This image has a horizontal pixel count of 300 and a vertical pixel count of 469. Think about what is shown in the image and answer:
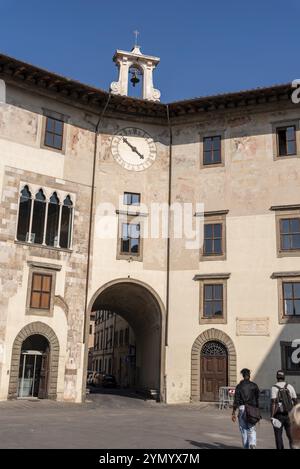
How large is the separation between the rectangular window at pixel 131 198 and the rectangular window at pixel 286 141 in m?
7.15

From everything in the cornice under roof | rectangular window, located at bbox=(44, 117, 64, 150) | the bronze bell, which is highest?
the bronze bell

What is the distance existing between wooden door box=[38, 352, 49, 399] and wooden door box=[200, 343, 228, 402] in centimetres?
702

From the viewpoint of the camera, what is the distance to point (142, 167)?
27266 mm

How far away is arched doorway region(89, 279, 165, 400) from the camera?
25.7 meters

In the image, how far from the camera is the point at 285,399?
978 cm

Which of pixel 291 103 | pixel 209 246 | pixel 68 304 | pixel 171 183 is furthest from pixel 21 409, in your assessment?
pixel 291 103

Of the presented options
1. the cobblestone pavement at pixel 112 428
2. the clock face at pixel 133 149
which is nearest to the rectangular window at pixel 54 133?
the clock face at pixel 133 149

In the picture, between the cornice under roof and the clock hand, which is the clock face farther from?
the cornice under roof

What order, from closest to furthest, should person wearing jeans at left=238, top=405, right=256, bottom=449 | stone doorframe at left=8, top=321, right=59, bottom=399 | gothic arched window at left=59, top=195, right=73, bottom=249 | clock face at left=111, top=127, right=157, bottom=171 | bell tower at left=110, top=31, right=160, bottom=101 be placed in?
1. person wearing jeans at left=238, top=405, right=256, bottom=449
2. stone doorframe at left=8, top=321, right=59, bottom=399
3. gothic arched window at left=59, top=195, right=73, bottom=249
4. clock face at left=111, top=127, right=157, bottom=171
5. bell tower at left=110, top=31, right=160, bottom=101

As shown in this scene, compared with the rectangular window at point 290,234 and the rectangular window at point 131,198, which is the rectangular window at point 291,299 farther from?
the rectangular window at point 131,198

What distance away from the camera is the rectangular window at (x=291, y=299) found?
2377 cm

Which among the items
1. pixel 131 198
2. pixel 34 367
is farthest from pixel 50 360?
pixel 131 198

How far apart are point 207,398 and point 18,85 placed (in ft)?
54.3

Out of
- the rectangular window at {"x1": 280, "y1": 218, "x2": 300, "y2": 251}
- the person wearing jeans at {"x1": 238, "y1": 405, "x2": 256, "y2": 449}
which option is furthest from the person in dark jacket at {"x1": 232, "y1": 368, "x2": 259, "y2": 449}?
the rectangular window at {"x1": 280, "y1": 218, "x2": 300, "y2": 251}
